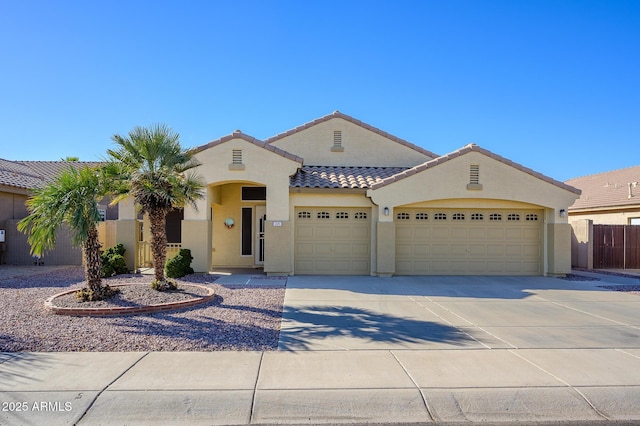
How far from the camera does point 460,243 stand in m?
15.5

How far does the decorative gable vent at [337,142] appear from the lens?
18.1 meters

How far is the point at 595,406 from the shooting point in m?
4.95

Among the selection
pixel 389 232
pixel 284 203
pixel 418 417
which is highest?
pixel 284 203

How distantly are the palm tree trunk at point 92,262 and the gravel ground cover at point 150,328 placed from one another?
0.99 meters

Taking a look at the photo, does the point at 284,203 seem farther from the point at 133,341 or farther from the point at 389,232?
the point at 133,341

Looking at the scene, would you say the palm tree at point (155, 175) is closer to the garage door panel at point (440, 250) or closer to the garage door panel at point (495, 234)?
the garage door panel at point (440, 250)

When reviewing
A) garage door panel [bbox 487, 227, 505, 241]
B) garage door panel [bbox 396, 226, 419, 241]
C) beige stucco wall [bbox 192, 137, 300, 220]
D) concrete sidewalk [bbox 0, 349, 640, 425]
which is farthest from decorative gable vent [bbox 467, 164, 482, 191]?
concrete sidewalk [bbox 0, 349, 640, 425]

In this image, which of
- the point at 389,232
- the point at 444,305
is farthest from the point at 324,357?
the point at 389,232

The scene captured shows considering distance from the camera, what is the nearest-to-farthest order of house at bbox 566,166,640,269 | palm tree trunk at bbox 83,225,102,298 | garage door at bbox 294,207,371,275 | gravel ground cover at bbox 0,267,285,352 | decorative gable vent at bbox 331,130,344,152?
gravel ground cover at bbox 0,267,285,352, palm tree trunk at bbox 83,225,102,298, garage door at bbox 294,207,371,275, decorative gable vent at bbox 331,130,344,152, house at bbox 566,166,640,269

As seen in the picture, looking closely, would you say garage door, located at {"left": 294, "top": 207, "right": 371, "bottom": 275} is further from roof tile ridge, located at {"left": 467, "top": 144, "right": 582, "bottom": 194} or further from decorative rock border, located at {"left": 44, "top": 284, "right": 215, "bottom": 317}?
decorative rock border, located at {"left": 44, "top": 284, "right": 215, "bottom": 317}

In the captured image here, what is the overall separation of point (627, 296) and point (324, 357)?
997 centimetres

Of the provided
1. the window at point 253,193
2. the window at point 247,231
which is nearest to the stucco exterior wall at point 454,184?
the window at point 253,193

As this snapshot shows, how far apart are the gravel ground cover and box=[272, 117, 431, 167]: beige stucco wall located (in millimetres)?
8493

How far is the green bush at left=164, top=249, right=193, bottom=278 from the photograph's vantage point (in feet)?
45.0
